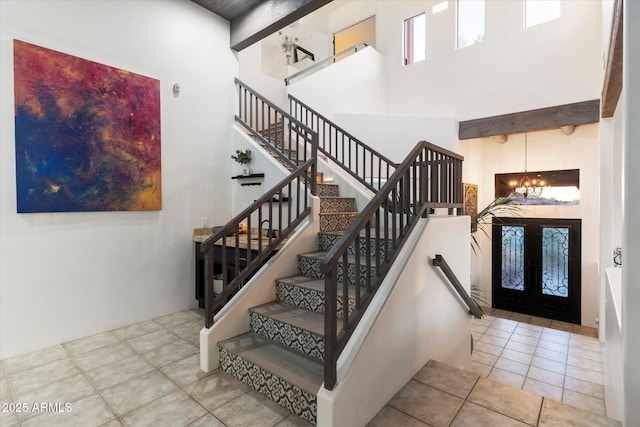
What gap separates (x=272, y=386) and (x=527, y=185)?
22.6 feet

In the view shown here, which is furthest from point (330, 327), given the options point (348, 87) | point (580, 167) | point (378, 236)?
point (580, 167)

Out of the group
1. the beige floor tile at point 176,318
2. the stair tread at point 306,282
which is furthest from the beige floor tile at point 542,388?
the beige floor tile at point 176,318

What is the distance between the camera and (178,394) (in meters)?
2.22

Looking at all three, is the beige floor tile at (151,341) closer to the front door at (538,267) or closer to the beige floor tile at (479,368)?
the beige floor tile at (479,368)

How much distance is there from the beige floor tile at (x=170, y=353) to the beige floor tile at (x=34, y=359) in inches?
29.9

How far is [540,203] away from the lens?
6.70 metres

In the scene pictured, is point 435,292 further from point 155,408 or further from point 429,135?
point 429,135

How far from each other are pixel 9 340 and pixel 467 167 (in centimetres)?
721

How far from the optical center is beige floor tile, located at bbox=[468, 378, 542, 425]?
2021mm

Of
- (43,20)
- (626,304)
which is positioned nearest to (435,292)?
(626,304)

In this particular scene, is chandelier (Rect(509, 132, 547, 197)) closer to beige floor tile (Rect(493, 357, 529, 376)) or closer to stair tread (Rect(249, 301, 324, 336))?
beige floor tile (Rect(493, 357, 529, 376))

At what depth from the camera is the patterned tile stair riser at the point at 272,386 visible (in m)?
1.95

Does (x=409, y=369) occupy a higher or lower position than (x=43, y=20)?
lower

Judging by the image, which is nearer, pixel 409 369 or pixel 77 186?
pixel 409 369
